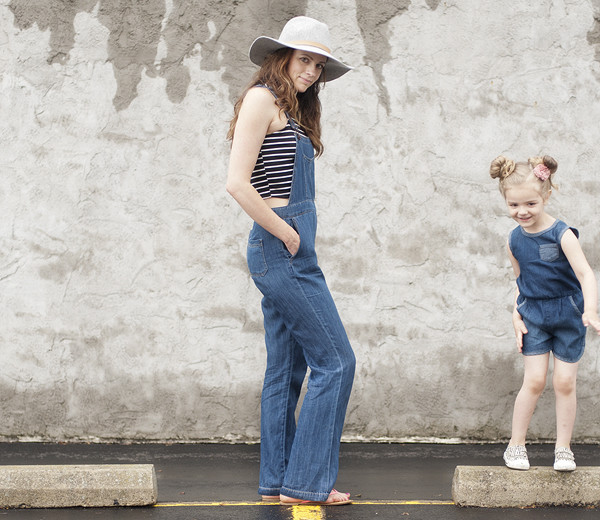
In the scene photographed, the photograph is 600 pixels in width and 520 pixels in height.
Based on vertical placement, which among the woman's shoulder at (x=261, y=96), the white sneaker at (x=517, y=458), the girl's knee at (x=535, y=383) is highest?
the woman's shoulder at (x=261, y=96)

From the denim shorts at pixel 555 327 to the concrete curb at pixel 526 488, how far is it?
1.61ft

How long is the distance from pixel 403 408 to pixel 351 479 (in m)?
0.88

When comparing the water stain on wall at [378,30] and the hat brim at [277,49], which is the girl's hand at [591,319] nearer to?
the hat brim at [277,49]

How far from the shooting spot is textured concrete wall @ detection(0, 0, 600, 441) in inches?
186

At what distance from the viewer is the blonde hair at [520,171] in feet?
10.9

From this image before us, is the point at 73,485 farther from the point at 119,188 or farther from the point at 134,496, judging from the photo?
the point at 119,188

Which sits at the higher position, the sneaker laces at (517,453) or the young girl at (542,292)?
the young girl at (542,292)

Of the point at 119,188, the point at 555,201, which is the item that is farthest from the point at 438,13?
the point at 119,188

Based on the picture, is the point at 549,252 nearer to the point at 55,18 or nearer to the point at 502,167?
the point at 502,167

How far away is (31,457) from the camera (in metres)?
4.45

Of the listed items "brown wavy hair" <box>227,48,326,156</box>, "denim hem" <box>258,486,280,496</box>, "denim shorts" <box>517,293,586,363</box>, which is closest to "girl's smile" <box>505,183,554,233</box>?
"denim shorts" <box>517,293,586,363</box>

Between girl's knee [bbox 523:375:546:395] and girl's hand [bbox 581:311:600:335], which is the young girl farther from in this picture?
girl's hand [bbox 581:311:600:335]

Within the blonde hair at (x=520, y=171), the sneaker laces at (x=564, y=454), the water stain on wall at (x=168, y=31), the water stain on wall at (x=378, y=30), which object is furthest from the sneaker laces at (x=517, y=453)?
the water stain on wall at (x=168, y=31)

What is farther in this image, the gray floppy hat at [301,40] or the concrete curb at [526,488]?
the concrete curb at [526,488]
